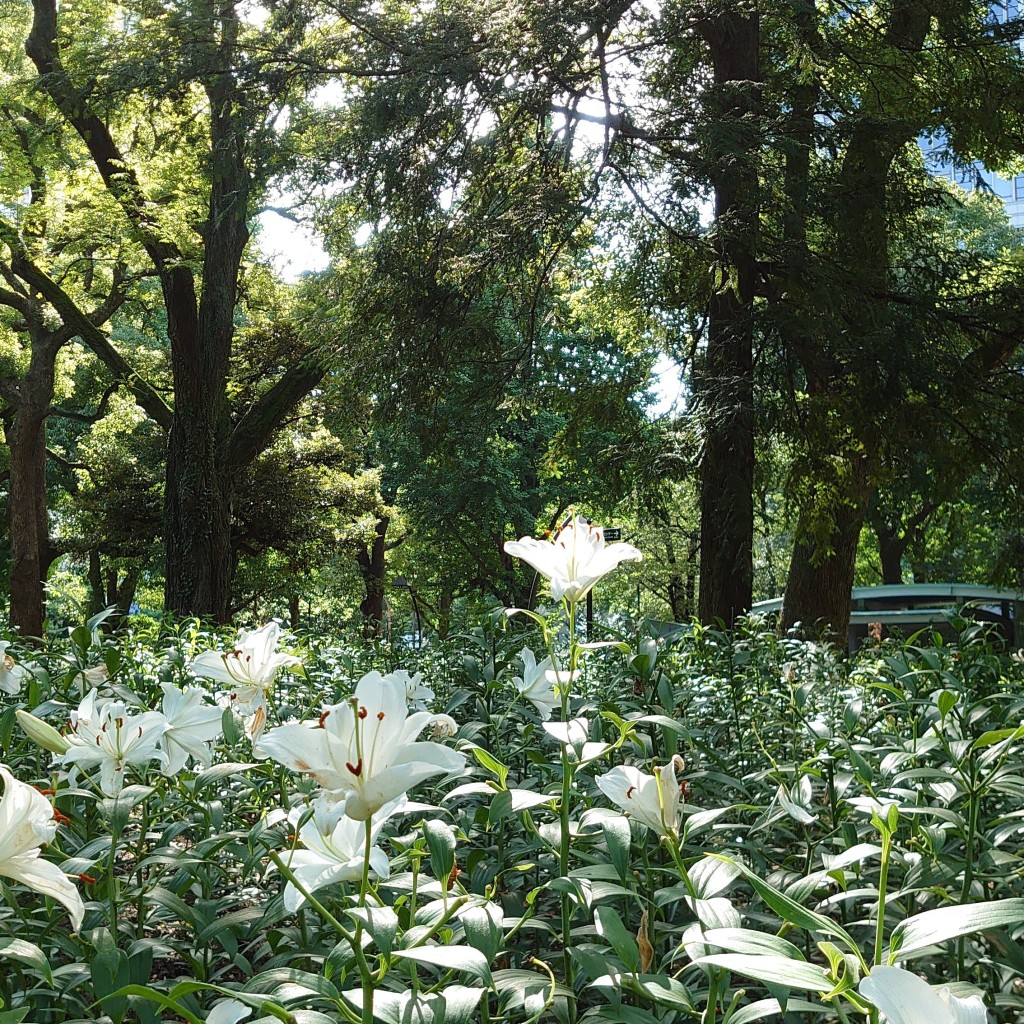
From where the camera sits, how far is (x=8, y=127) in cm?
1242

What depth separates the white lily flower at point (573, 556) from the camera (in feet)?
4.67

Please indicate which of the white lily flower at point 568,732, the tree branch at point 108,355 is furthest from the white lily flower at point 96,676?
the tree branch at point 108,355

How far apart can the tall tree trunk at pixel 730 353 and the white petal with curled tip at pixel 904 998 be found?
224 inches

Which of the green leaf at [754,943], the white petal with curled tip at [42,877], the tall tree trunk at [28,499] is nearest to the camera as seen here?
the green leaf at [754,943]

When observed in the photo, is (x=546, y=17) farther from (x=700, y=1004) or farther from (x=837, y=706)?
(x=700, y=1004)

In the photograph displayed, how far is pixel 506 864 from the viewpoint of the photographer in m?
1.75

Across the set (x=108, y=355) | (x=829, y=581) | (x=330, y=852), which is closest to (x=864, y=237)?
(x=829, y=581)

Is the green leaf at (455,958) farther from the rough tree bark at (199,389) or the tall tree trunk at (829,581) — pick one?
the rough tree bark at (199,389)

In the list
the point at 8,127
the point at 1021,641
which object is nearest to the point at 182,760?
the point at 1021,641

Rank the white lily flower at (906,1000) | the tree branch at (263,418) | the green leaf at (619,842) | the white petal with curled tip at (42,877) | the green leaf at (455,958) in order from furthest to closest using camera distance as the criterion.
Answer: the tree branch at (263,418), the green leaf at (619,842), the white petal with curled tip at (42,877), the green leaf at (455,958), the white lily flower at (906,1000)

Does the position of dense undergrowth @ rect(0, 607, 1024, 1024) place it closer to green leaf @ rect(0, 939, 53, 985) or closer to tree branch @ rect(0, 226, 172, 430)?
green leaf @ rect(0, 939, 53, 985)

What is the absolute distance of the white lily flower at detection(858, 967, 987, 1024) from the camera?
64 centimetres

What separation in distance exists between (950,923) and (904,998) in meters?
0.13

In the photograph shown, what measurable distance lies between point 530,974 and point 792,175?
613 cm
